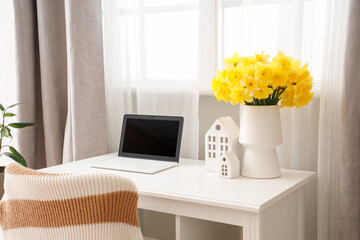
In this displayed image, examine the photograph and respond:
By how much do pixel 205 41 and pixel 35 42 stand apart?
3.10ft

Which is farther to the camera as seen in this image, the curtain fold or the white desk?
the curtain fold

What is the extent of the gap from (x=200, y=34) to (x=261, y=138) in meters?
0.62

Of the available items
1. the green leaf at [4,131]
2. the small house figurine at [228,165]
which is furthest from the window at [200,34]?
the green leaf at [4,131]

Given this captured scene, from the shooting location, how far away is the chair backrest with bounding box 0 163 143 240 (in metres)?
1.10

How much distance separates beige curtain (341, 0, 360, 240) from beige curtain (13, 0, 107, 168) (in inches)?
44.4

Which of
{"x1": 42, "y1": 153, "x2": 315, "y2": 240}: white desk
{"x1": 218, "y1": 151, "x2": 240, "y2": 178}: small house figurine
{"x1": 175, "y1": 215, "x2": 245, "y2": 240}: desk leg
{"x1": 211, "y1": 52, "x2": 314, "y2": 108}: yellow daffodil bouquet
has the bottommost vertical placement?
{"x1": 175, "y1": 215, "x2": 245, "y2": 240}: desk leg

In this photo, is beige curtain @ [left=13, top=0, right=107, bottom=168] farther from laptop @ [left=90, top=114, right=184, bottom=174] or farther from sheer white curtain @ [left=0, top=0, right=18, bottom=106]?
sheer white curtain @ [left=0, top=0, right=18, bottom=106]

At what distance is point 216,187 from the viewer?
4.73 feet

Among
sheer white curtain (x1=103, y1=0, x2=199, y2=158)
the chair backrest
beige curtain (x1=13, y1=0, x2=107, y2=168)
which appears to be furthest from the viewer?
beige curtain (x1=13, y1=0, x2=107, y2=168)

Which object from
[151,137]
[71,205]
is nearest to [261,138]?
[151,137]

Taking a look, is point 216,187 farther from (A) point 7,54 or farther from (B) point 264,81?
(A) point 7,54

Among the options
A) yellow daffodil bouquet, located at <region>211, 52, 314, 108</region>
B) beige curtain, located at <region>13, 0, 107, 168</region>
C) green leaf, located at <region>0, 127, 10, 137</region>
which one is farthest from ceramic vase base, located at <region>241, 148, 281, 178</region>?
green leaf, located at <region>0, 127, 10, 137</region>

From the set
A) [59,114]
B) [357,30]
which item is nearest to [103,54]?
[59,114]

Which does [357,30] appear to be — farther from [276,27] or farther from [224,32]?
[224,32]
